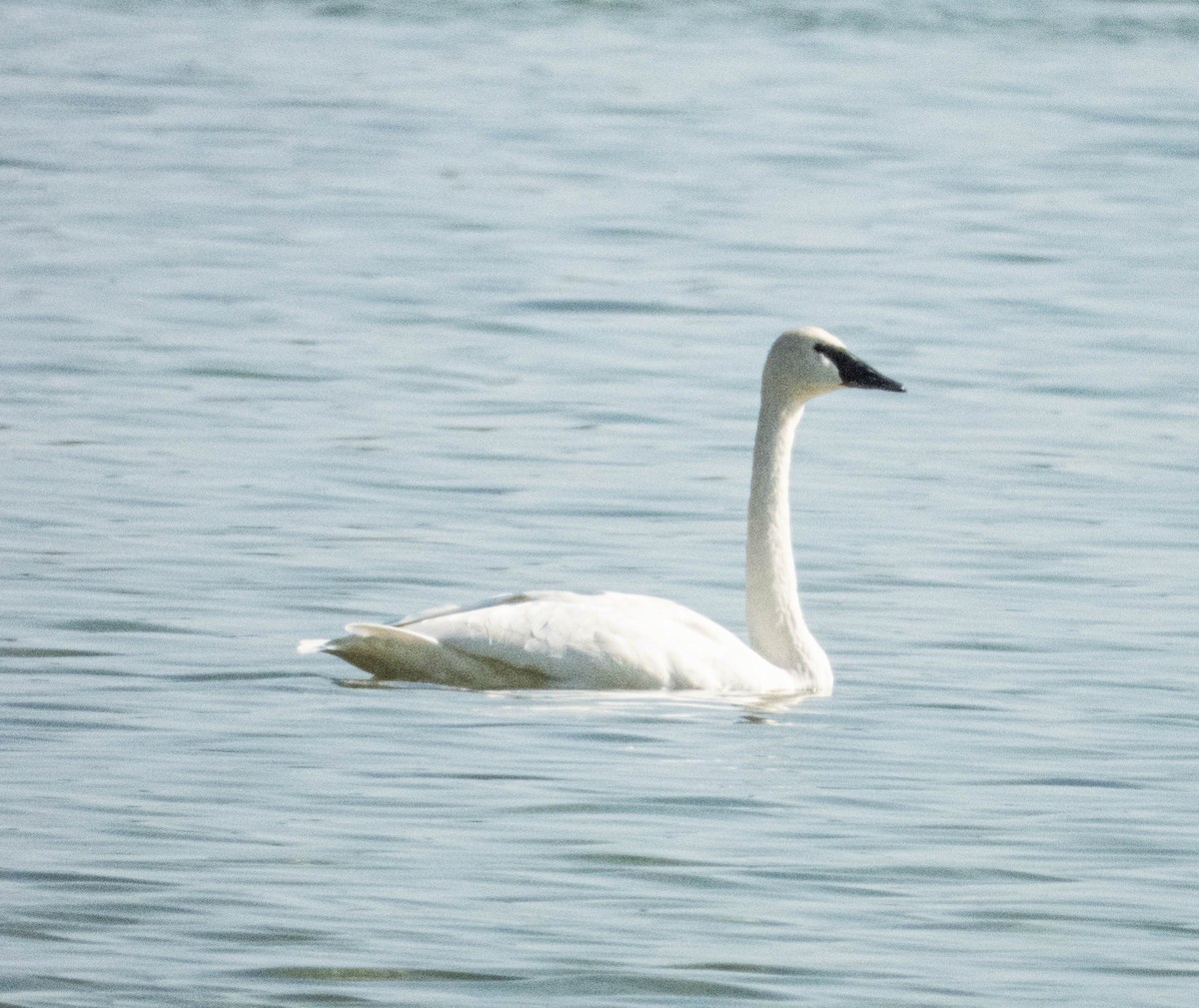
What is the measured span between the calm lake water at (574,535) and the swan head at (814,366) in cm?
→ 95

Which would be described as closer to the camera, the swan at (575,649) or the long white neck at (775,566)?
the swan at (575,649)

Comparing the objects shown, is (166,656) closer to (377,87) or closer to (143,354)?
(143,354)

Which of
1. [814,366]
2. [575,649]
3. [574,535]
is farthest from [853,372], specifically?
[574,535]

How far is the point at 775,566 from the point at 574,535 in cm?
201

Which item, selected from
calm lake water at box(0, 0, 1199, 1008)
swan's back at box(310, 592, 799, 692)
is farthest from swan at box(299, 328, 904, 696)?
calm lake water at box(0, 0, 1199, 1008)

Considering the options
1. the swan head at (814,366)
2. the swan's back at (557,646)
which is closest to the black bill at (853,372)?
the swan head at (814,366)

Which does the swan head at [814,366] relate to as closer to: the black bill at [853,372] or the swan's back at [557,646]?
the black bill at [853,372]

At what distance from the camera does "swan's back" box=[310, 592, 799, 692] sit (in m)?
9.33

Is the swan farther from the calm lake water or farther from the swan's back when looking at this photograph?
the calm lake water

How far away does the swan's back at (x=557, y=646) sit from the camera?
933 cm

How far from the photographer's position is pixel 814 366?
1056 cm

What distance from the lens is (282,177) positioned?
23.7m

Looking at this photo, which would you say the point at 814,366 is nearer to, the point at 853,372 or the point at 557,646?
the point at 853,372

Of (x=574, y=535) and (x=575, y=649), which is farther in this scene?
(x=574, y=535)
